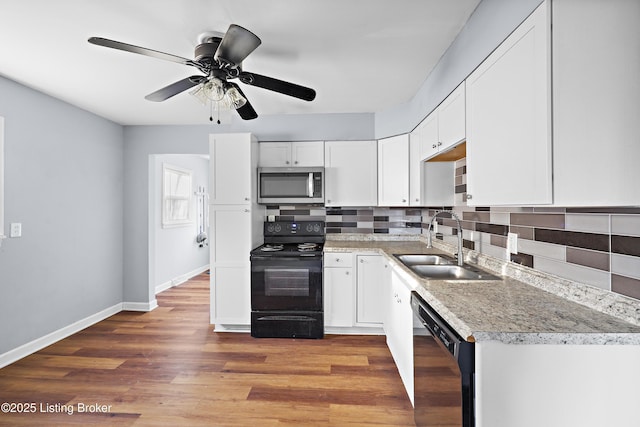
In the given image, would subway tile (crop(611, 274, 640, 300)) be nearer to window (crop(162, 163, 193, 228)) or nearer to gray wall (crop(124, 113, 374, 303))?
gray wall (crop(124, 113, 374, 303))

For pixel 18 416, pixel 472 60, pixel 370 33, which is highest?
pixel 370 33

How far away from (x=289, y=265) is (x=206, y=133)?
6.68 ft

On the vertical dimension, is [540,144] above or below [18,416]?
above

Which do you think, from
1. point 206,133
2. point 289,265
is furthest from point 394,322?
point 206,133

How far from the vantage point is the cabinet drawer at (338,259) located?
3.14 metres

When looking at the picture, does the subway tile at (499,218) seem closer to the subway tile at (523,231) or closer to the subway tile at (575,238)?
the subway tile at (523,231)

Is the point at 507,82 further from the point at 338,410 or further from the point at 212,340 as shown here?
the point at 212,340

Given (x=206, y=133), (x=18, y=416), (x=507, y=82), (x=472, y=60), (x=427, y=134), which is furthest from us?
(x=206, y=133)

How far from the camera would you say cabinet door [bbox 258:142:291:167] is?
354cm

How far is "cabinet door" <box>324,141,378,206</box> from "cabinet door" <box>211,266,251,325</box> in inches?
46.3

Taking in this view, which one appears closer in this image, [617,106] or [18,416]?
[617,106]

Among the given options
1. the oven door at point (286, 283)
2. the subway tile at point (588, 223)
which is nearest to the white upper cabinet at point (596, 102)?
the subway tile at point (588, 223)

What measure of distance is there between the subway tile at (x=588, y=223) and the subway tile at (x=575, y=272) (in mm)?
157

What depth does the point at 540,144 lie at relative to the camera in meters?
1.15
